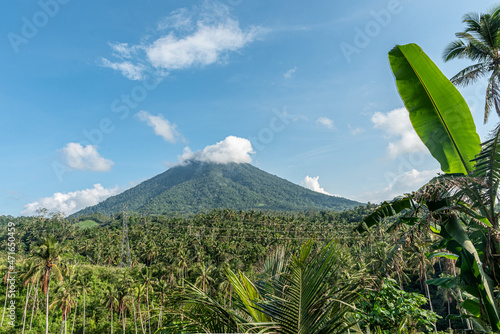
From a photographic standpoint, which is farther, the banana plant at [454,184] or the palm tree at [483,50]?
the palm tree at [483,50]

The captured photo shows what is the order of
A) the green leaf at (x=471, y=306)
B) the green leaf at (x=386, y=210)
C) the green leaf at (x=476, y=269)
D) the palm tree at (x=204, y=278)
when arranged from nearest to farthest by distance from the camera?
the green leaf at (x=476, y=269) → the green leaf at (x=386, y=210) → the green leaf at (x=471, y=306) → the palm tree at (x=204, y=278)

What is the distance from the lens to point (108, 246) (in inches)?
2571

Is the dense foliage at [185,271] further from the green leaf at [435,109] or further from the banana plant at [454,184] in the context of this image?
the green leaf at [435,109]

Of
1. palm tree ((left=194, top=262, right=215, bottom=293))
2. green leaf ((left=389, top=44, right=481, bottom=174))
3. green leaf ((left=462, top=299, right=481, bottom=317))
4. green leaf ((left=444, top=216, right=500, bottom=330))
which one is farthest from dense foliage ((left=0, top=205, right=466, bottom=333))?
green leaf ((left=389, top=44, right=481, bottom=174))

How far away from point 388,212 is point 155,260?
63928mm

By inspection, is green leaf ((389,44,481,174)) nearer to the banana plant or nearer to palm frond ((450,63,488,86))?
the banana plant

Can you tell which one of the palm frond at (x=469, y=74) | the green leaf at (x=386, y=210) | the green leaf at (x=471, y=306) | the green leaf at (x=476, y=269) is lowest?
the green leaf at (x=471, y=306)

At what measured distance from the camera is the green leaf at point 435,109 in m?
4.63

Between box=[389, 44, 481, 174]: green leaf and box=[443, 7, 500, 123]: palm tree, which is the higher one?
box=[443, 7, 500, 123]: palm tree

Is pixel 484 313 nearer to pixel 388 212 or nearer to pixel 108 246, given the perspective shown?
pixel 388 212

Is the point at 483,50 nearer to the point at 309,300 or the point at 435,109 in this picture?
the point at 435,109

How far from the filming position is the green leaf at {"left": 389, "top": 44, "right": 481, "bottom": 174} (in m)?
4.63
